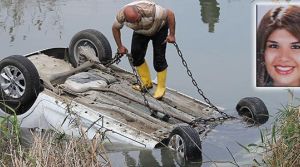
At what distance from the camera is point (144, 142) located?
655cm

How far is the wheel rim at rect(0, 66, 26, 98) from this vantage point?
753 centimetres

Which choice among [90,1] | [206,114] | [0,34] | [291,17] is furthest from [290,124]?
[90,1]

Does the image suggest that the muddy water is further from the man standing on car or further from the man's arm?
the man's arm

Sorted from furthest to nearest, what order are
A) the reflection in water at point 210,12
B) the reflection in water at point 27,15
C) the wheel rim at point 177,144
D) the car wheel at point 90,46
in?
the reflection in water at point 27,15, the reflection in water at point 210,12, the car wheel at point 90,46, the wheel rim at point 177,144

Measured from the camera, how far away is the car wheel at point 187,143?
20.3 feet

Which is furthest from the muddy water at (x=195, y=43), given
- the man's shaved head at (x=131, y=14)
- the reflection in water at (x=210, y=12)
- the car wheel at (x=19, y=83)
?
the man's shaved head at (x=131, y=14)

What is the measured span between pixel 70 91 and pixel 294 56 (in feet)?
14.5

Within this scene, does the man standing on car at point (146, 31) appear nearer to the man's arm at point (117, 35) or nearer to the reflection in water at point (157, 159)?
the man's arm at point (117, 35)

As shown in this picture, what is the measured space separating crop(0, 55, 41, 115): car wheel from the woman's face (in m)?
4.22

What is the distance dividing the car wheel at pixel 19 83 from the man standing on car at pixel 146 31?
119 centimetres

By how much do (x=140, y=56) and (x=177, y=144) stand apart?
197 centimetres

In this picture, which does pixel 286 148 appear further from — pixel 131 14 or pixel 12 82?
pixel 12 82

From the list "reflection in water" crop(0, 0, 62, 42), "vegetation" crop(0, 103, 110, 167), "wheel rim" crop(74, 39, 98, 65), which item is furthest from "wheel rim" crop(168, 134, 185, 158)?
"reflection in water" crop(0, 0, 62, 42)

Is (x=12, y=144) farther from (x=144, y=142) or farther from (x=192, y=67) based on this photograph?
(x=192, y=67)
